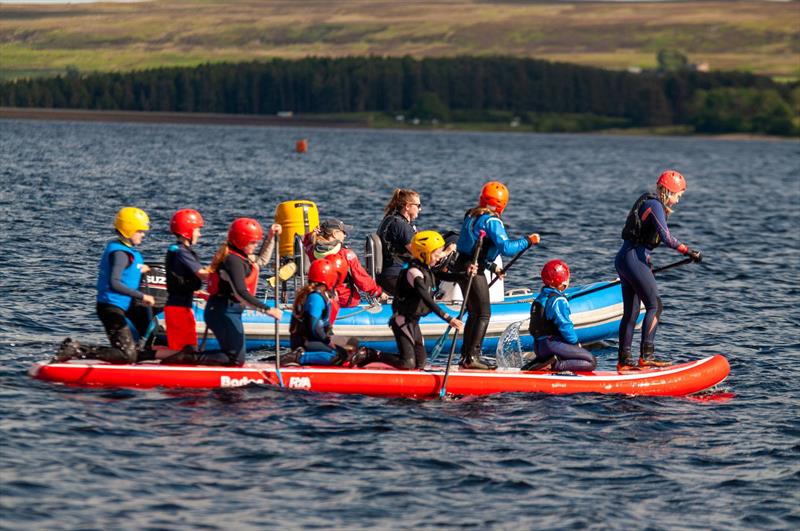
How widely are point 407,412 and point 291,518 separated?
377 cm

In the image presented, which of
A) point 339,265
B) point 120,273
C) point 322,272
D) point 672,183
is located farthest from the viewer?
point 339,265

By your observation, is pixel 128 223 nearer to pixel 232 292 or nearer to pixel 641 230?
pixel 232 292

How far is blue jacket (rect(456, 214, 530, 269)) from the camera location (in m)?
15.1

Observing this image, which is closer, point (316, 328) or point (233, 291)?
point (233, 291)

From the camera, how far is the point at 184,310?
14.5 m

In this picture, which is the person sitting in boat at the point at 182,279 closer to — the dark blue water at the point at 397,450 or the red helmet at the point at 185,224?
the red helmet at the point at 185,224

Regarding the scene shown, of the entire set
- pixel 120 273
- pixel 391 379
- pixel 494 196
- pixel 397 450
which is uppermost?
pixel 494 196

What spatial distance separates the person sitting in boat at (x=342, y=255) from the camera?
17.6m

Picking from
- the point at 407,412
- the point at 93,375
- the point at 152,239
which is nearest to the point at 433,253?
the point at 407,412

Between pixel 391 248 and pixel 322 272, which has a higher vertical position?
pixel 322 272

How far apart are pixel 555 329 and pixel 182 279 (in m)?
4.68

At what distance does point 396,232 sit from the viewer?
60.2 feet

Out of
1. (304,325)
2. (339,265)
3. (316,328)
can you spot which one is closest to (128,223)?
(304,325)

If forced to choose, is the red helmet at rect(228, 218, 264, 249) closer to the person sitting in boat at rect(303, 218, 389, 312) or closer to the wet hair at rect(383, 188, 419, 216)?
the person sitting in boat at rect(303, 218, 389, 312)
